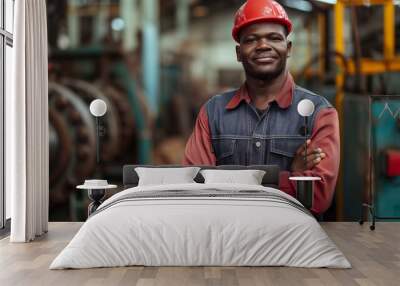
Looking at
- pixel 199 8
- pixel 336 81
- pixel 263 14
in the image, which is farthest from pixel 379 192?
pixel 199 8

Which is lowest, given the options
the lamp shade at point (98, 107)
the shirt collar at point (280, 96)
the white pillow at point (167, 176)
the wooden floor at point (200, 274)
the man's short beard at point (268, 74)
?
the wooden floor at point (200, 274)

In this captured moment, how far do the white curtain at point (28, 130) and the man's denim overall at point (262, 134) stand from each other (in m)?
1.85

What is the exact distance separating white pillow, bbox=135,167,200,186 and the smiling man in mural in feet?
1.72

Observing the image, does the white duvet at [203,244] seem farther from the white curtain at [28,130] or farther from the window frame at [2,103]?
the window frame at [2,103]

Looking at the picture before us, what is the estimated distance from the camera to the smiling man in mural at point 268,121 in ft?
20.6

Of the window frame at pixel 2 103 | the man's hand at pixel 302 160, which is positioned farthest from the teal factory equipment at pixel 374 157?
the window frame at pixel 2 103

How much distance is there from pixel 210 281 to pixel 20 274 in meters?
1.26

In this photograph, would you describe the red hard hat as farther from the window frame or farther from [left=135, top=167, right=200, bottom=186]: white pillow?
the window frame

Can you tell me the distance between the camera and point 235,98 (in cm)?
648

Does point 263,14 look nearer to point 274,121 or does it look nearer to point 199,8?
point 199,8

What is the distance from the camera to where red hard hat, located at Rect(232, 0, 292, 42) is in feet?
20.7

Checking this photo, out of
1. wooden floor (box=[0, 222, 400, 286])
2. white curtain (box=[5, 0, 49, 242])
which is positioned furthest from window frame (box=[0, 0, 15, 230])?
wooden floor (box=[0, 222, 400, 286])

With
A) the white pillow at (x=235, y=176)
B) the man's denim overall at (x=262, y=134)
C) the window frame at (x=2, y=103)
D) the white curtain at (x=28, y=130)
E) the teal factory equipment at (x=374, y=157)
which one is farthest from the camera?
the teal factory equipment at (x=374, y=157)

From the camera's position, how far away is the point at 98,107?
6.17 m
